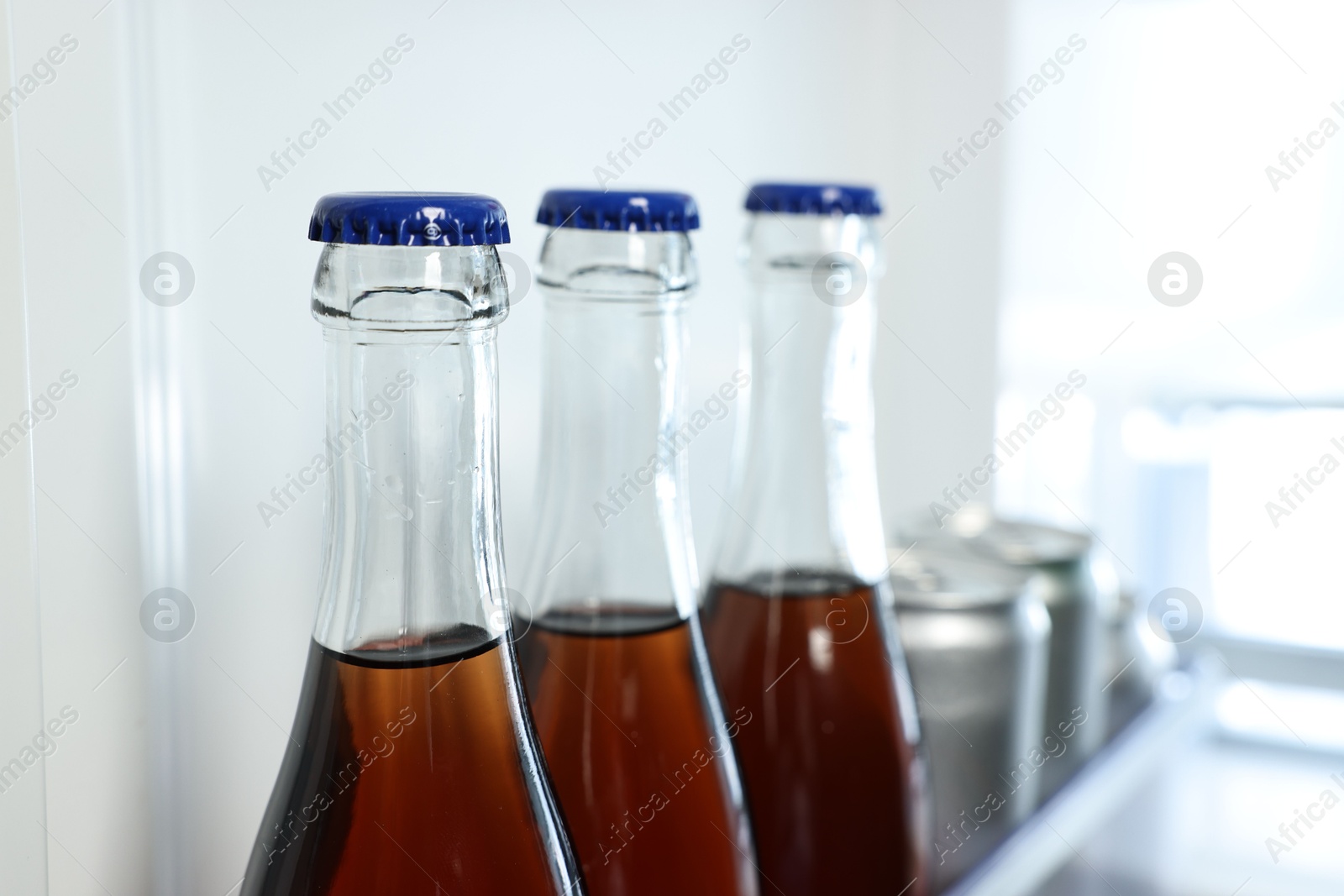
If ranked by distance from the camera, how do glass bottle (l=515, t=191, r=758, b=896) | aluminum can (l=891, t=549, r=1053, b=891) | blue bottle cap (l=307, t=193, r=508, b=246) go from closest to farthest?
blue bottle cap (l=307, t=193, r=508, b=246) → glass bottle (l=515, t=191, r=758, b=896) → aluminum can (l=891, t=549, r=1053, b=891)

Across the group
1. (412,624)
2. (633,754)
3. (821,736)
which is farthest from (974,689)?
(412,624)

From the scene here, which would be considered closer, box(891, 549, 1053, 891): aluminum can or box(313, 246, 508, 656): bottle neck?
box(313, 246, 508, 656): bottle neck

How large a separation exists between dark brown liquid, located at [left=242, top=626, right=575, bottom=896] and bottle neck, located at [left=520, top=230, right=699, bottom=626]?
0.07 metres

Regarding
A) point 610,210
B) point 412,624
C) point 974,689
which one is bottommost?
point 974,689

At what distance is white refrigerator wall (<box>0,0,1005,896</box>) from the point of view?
290mm

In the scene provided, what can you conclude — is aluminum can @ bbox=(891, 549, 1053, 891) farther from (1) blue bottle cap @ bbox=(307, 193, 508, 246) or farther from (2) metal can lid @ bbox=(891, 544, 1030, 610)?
(1) blue bottle cap @ bbox=(307, 193, 508, 246)

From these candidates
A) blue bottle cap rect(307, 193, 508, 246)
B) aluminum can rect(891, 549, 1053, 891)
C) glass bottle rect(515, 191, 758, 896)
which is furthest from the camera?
aluminum can rect(891, 549, 1053, 891)

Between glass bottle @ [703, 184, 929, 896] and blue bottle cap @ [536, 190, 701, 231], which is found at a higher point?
blue bottle cap @ [536, 190, 701, 231]

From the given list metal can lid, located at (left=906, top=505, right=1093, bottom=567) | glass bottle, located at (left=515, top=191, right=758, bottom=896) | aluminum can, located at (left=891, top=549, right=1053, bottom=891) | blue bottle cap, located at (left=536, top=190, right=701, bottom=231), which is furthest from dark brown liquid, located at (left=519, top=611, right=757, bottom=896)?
metal can lid, located at (left=906, top=505, right=1093, bottom=567)

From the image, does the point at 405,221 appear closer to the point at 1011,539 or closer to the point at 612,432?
the point at 612,432

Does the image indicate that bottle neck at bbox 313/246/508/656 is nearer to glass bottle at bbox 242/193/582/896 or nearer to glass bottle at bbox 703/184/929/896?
glass bottle at bbox 242/193/582/896

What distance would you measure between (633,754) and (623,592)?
0.17 ft

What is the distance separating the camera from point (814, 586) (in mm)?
439

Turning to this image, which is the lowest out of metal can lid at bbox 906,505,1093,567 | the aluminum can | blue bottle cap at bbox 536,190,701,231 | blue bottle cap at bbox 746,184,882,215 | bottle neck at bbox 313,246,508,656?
the aluminum can
